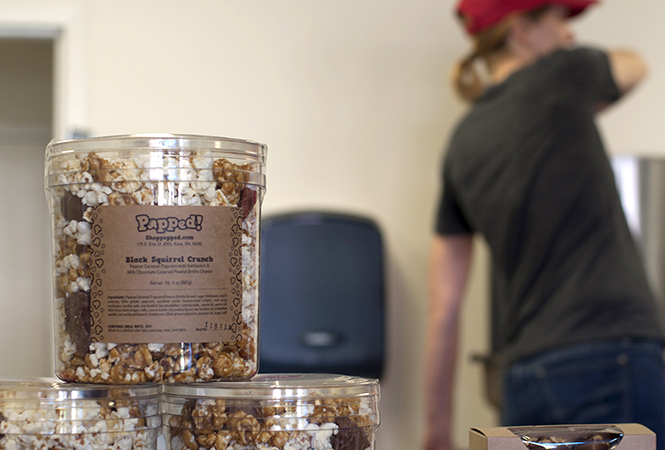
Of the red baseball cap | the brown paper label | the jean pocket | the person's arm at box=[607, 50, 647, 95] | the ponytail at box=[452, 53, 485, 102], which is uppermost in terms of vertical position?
the red baseball cap

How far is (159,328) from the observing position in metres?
0.62

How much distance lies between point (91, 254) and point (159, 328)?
3.9 inches

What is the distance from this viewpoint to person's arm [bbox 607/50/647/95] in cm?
146

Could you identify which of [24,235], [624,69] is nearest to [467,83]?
[624,69]

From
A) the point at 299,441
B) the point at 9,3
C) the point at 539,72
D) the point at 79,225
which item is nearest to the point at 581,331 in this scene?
the point at 539,72

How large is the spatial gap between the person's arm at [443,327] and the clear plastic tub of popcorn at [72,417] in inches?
49.1

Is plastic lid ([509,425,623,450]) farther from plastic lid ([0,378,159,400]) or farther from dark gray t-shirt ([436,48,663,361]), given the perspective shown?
dark gray t-shirt ([436,48,663,361])

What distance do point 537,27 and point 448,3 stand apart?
32.9 inches

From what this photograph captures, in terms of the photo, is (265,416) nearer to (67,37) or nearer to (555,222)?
A: (555,222)

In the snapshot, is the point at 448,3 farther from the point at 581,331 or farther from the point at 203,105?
the point at 581,331

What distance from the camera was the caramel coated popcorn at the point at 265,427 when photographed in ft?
2.01

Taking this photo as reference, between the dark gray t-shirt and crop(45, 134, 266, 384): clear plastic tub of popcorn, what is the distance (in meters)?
0.85

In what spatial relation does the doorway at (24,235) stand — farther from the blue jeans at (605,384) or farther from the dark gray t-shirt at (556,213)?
the blue jeans at (605,384)

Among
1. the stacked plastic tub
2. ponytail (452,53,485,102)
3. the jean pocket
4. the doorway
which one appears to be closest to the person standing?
the jean pocket
